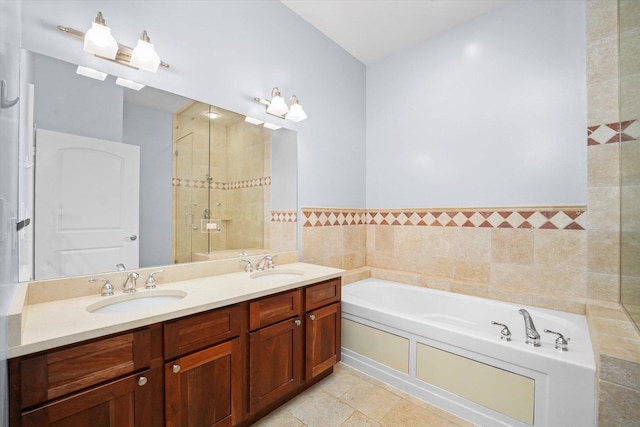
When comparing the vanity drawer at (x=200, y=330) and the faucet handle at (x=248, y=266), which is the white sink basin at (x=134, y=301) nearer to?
the vanity drawer at (x=200, y=330)

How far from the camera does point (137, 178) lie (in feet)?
5.28

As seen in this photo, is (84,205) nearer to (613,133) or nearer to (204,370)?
(204,370)

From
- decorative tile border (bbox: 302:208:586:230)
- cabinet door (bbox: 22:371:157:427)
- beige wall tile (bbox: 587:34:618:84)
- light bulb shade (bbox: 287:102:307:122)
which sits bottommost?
cabinet door (bbox: 22:371:157:427)

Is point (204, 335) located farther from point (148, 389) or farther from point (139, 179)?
point (139, 179)

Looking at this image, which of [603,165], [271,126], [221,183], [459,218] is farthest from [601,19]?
[221,183]

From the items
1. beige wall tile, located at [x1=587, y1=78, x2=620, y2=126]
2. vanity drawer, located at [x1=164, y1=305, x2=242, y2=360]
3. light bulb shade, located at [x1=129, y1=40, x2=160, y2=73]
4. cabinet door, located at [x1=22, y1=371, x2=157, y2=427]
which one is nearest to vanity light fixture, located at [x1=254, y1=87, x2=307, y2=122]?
light bulb shade, located at [x1=129, y1=40, x2=160, y2=73]

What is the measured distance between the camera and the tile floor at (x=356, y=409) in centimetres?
168

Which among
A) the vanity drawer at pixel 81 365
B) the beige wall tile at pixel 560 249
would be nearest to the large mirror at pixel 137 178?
the vanity drawer at pixel 81 365

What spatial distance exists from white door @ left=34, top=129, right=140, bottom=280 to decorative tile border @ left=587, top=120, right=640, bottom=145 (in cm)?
302

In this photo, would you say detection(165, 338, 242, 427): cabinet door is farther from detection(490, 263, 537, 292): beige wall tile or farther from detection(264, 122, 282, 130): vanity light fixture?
detection(490, 263, 537, 292): beige wall tile

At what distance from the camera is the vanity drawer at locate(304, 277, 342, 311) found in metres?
1.87

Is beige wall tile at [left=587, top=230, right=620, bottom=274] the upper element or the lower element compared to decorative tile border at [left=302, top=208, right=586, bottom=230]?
lower

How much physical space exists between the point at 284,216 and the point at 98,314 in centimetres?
149

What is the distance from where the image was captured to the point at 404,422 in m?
1.69
